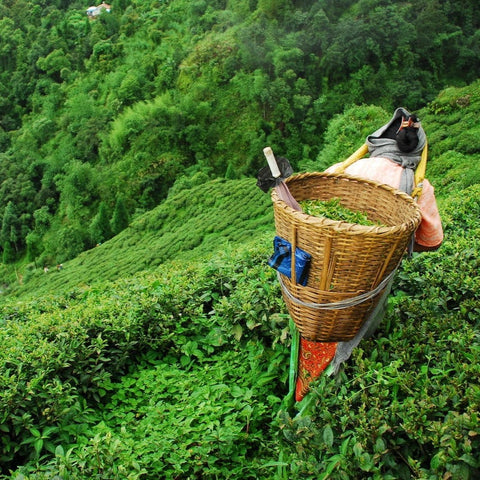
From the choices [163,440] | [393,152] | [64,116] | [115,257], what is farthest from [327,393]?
[64,116]

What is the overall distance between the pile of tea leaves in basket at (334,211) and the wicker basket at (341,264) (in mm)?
135

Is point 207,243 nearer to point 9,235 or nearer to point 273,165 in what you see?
point 273,165

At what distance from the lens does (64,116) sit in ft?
131

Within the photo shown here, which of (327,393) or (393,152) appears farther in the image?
(393,152)

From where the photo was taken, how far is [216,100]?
32.4m

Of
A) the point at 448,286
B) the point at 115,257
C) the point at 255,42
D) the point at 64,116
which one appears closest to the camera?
the point at 448,286

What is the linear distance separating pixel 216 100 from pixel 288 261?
32.0 metres

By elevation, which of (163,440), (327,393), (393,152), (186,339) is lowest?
(186,339)

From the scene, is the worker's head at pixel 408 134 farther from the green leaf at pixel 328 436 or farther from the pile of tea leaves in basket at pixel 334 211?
the green leaf at pixel 328 436

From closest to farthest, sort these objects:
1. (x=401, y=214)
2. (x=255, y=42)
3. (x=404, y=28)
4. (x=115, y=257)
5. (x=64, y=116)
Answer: (x=401, y=214), (x=115, y=257), (x=404, y=28), (x=255, y=42), (x=64, y=116)

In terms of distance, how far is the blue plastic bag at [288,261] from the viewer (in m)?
1.84

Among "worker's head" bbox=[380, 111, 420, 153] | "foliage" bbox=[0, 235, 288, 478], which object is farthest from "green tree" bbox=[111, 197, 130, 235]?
"worker's head" bbox=[380, 111, 420, 153]

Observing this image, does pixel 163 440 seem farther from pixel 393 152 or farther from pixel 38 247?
pixel 38 247

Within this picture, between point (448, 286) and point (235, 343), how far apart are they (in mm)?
1312
